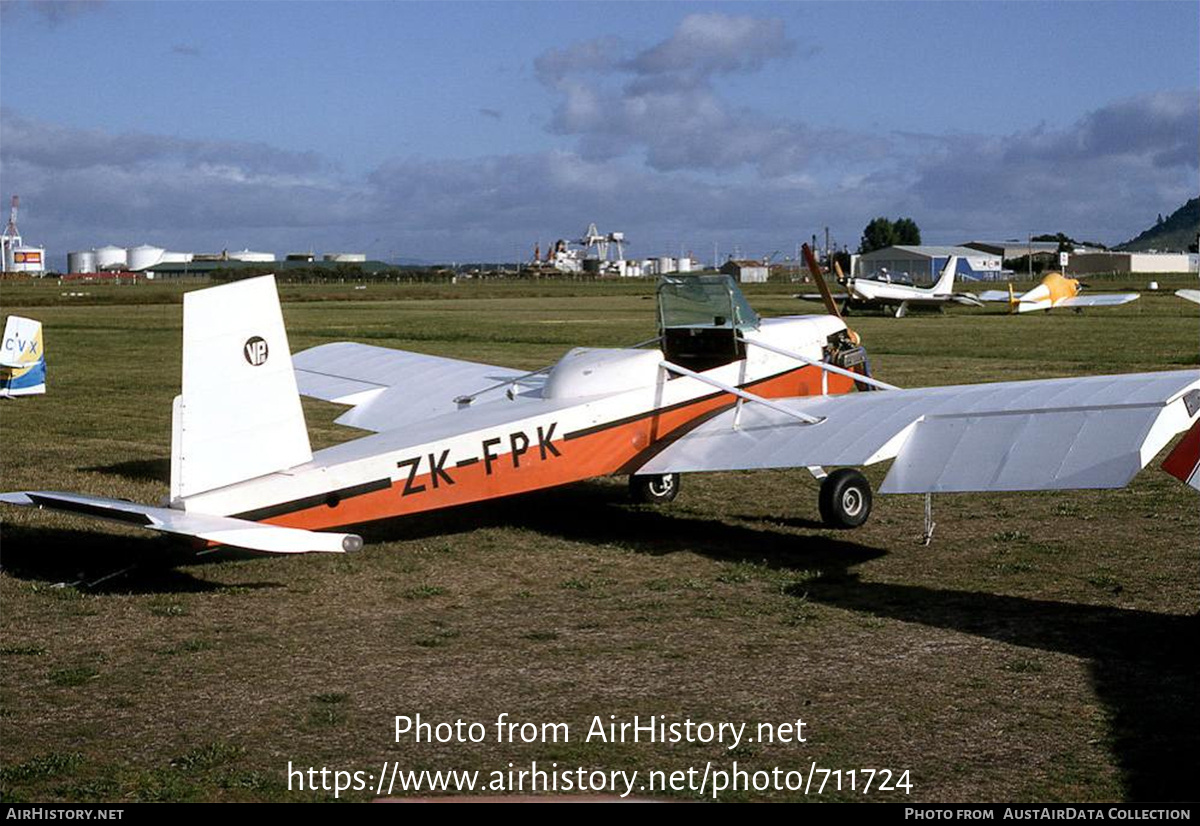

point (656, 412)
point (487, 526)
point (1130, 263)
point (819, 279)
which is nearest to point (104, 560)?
point (487, 526)

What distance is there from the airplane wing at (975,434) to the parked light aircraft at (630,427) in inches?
0.7

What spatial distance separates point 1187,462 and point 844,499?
418 cm

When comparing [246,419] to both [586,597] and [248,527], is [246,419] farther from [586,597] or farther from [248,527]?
[586,597]

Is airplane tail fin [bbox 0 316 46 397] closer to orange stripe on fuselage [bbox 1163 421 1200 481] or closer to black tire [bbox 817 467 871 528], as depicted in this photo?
black tire [bbox 817 467 871 528]

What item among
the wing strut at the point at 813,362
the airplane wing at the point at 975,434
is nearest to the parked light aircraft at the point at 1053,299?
the wing strut at the point at 813,362

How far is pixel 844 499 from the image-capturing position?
1021 centimetres

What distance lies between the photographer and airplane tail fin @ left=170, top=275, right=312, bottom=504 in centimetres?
748

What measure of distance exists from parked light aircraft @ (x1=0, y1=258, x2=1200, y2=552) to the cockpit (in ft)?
0.06

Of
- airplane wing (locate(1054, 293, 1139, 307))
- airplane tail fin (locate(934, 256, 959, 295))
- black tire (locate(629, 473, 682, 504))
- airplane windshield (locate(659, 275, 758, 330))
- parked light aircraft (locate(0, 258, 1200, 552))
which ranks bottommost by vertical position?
black tire (locate(629, 473, 682, 504))

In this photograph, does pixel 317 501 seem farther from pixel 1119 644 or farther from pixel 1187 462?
pixel 1187 462

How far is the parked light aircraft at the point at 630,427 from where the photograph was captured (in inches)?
295

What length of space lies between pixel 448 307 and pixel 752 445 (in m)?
48.5

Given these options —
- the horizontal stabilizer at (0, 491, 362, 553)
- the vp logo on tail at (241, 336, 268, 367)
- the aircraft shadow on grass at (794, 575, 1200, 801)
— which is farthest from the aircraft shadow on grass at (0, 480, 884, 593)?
the vp logo on tail at (241, 336, 268, 367)
